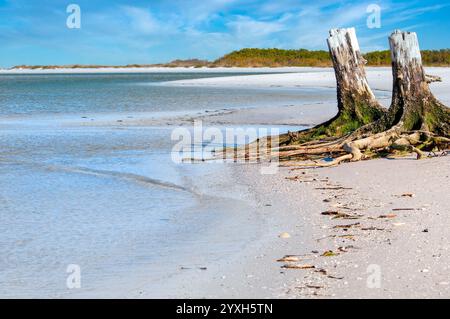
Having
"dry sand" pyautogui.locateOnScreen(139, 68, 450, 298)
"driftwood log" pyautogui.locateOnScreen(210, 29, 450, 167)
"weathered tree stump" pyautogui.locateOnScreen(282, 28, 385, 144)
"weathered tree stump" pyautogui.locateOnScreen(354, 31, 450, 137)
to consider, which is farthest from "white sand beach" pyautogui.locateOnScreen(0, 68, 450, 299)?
"weathered tree stump" pyautogui.locateOnScreen(282, 28, 385, 144)

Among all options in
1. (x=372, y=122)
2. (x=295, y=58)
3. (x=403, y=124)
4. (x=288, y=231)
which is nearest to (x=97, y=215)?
(x=288, y=231)

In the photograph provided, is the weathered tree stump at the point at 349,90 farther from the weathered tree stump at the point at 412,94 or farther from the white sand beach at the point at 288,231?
the white sand beach at the point at 288,231

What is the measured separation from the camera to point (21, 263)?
4.70 meters

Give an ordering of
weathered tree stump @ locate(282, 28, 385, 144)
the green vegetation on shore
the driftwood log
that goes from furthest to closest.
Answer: the green vegetation on shore
weathered tree stump @ locate(282, 28, 385, 144)
the driftwood log

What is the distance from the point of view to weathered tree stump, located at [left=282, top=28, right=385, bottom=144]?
10.8 metres

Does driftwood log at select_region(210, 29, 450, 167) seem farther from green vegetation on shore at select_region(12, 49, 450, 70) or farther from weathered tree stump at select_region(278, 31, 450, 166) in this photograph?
green vegetation on shore at select_region(12, 49, 450, 70)

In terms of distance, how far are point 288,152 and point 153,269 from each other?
5.09 metres

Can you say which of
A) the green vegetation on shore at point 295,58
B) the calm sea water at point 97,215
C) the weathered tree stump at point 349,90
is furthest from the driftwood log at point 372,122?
the green vegetation on shore at point 295,58

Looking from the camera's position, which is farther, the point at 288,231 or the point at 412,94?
the point at 412,94

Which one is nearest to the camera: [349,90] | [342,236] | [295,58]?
[342,236]

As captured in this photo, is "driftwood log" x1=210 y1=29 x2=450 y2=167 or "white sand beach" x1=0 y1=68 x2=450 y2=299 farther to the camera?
"driftwood log" x1=210 y1=29 x2=450 y2=167

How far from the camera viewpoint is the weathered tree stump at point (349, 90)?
10844 mm

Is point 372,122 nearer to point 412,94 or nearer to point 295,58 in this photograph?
point 412,94

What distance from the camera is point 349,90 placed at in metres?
11.0
